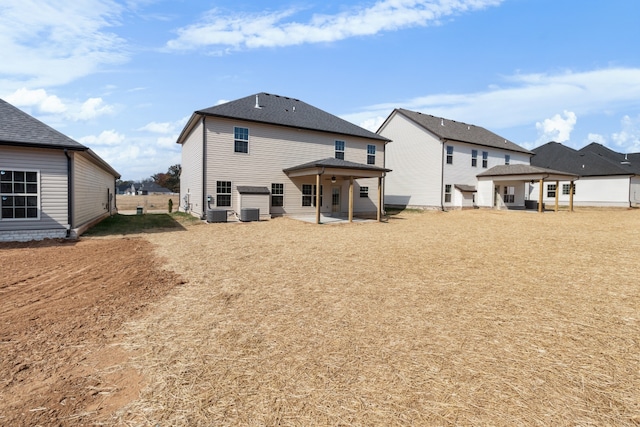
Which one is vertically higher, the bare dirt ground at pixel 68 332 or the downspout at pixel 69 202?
the downspout at pixel 69 202

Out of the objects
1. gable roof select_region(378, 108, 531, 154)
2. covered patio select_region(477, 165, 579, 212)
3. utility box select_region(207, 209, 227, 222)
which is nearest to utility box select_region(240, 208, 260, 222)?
utility box select_region(207, 209, 227, 222)

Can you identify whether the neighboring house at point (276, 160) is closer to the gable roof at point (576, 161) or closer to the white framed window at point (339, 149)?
the white framed window at point (339, 149)

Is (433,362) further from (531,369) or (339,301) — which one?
(339,301)

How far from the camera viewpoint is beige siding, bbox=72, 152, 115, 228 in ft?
41.9

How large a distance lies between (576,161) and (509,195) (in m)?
11.7

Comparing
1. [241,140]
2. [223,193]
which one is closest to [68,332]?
[223,193]

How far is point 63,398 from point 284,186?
18472 mm

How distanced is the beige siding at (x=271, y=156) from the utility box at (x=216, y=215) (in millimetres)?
1548

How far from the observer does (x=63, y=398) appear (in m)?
2.92

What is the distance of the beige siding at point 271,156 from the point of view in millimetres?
18766

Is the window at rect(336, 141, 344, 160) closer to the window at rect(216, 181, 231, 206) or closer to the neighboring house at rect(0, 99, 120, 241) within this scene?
the window at rect(216, 181, 231, 206)

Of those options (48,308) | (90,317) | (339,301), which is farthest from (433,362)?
(48,308)

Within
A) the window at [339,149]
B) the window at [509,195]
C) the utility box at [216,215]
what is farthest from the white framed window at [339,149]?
the window at [509,195]

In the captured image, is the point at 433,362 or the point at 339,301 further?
the point at 339,301
